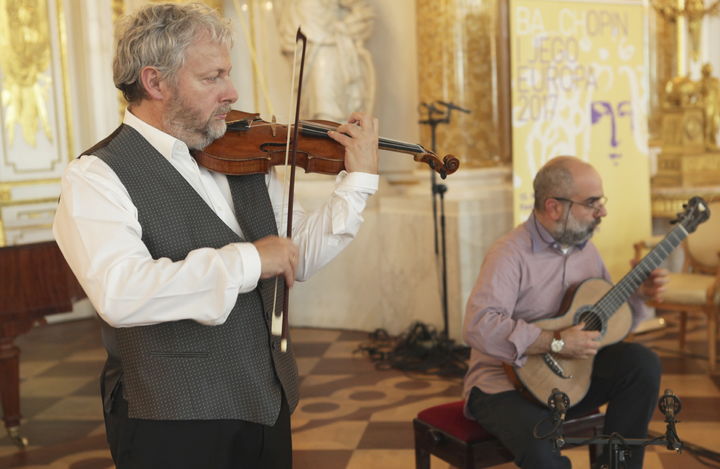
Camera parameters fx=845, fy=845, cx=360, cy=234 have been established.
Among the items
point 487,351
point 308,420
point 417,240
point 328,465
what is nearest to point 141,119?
point 487,351

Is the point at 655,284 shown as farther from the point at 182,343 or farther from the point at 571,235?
the point at 182,343

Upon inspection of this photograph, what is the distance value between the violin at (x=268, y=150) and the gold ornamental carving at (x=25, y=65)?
5.29m

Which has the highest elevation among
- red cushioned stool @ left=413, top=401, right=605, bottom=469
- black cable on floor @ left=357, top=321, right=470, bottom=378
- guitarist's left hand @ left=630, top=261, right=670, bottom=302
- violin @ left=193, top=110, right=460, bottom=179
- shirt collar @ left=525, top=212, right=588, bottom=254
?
violin @ left=193, top=110, right=460, bottom=179

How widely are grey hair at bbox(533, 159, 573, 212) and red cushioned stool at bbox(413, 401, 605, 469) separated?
733 millimetres

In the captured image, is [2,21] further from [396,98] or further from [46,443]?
[46,443]

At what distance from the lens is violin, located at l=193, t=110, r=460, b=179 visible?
6.25 ft

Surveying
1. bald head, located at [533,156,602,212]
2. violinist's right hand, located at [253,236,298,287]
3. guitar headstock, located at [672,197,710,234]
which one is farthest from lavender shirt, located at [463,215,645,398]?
violinist's right hand, located at [253,236,298,287]

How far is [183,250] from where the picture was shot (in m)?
1.75

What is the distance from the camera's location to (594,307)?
2.72m

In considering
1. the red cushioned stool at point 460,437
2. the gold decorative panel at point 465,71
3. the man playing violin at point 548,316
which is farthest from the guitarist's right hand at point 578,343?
the gold decorative panel at point 465,71

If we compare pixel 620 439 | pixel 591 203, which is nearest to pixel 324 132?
pixel 620 439

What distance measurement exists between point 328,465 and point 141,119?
7.02ft

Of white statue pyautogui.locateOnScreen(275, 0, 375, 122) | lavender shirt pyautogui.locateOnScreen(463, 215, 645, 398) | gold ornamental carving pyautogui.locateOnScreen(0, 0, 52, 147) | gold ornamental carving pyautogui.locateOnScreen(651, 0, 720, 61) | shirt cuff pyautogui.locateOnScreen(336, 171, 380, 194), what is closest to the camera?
shirt cuff pyautogui.locateOnScreen(336, 171, 380, 194)

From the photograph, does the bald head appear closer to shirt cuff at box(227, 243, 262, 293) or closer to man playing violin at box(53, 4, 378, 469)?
man playing violin at box(53, 4, 378, 469)
